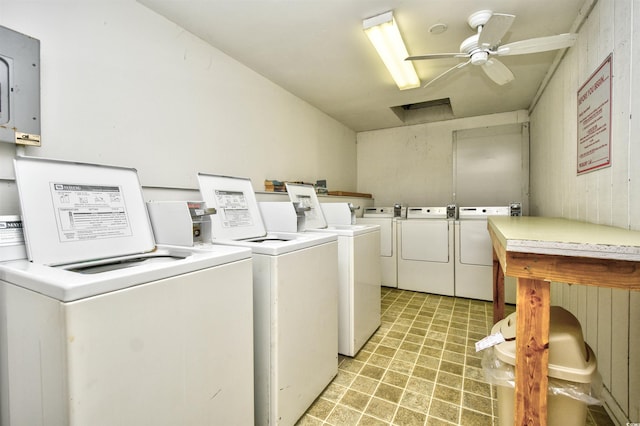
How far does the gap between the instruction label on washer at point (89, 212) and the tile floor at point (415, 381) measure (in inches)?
54.0

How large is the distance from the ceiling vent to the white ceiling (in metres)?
0.75

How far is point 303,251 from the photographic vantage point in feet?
4.99

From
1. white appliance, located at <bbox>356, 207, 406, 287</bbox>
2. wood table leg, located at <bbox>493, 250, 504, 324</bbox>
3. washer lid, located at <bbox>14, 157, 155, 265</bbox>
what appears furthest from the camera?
white appliance, located at <bbox>356, 207, 406, 287</bbox>

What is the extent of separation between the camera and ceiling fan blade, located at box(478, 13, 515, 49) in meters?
1.55

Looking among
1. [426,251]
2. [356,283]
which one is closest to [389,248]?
[426,251]

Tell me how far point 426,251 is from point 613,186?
2216mm

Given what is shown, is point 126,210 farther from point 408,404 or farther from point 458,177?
point 458,177

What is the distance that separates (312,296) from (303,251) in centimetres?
28

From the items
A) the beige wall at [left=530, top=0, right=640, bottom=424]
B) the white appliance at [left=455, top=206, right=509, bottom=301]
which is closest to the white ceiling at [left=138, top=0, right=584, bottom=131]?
the beige wall at [left=530, top=0, right=640, bottom=424]

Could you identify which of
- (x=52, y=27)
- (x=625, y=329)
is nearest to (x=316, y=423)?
(x=625, y=329)

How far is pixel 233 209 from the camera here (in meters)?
1.99

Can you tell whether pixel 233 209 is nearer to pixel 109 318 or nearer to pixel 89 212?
pixel 89 212

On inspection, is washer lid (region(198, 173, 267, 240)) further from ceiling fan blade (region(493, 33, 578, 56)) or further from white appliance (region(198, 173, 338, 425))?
ceiling fan blade (region(493, 33, 578, 56))

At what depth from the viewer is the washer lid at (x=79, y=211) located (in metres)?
1.07
